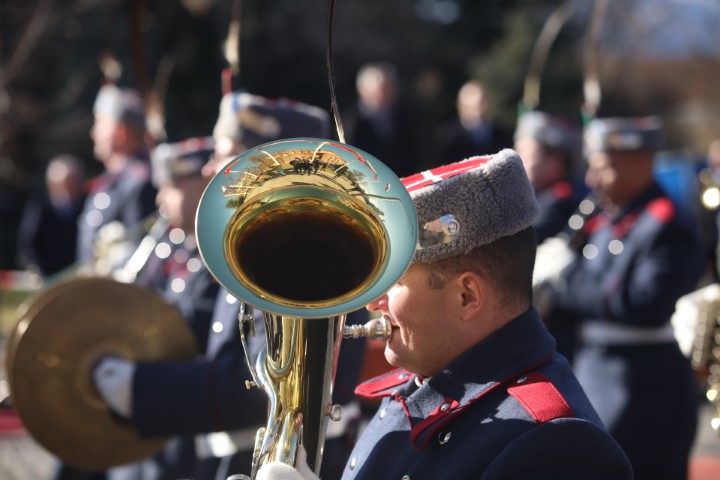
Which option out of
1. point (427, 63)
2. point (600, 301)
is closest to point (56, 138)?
point (427, 63)

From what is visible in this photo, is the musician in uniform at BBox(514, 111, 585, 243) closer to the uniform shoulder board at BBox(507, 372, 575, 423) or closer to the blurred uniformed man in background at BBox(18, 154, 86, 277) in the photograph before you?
the uniform shoulder board at BBox(507, 372, 575, 423)

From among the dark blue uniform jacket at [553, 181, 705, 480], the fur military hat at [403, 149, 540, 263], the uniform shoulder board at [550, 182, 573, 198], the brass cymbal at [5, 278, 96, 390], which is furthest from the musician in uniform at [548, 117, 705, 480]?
the fur military hat at [403, 149, 540, 263]

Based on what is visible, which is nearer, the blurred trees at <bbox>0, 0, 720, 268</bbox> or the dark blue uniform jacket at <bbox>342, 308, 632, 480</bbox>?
the dark blue uniform jacket at <bbox>342, 308, 632, 480</bbox>

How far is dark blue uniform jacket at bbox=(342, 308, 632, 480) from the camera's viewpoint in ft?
6.29

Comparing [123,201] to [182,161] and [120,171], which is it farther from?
[182,161]

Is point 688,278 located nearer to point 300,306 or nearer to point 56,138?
point 300,306

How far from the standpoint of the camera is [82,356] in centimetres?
362

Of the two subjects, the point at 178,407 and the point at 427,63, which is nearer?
the point at 178,407

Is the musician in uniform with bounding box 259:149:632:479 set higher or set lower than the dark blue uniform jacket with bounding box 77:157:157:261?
higher

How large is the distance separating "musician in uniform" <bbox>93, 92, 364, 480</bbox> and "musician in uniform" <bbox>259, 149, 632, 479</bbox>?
88cm

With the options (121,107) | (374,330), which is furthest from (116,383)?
(121,107)

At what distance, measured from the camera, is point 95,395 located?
11.8 feet

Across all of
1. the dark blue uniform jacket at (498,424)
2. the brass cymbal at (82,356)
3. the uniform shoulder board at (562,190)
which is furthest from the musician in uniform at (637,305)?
the dark blue uniform jacket at (498,424)

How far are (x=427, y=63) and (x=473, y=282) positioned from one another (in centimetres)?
2011
